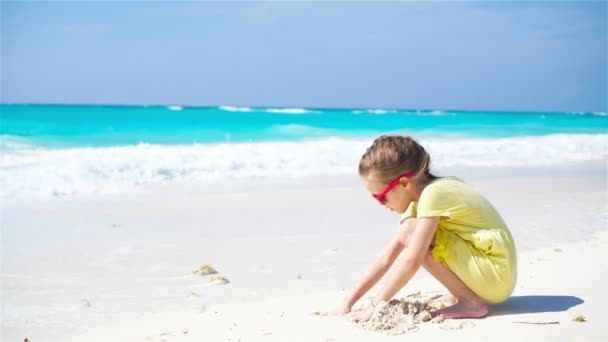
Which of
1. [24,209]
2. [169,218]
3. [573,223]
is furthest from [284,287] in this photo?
[24,209]

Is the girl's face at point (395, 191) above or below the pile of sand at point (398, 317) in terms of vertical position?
above

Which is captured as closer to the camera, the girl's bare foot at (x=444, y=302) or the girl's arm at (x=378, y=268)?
the girl's arm at (x=378, y=268)

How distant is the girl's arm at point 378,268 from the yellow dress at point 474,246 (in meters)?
0.18

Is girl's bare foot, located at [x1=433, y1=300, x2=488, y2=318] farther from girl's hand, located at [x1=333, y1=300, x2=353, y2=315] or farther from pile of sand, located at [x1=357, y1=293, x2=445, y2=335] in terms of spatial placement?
girl's hand, located at [x1=333, y1=300, x2=353, y2=315]

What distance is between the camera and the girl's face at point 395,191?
2.97 meters

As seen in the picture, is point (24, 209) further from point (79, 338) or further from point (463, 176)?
point (463, 176)

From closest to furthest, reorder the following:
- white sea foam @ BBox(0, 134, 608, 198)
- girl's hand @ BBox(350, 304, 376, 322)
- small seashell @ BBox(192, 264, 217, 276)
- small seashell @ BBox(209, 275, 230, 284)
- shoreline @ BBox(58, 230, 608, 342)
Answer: shoreline @ BBox(58, 230, 608, 342)
girl's hand @ BBox(350, 304, 376, 322)
small seashell @ BBox(209, 275, 230, 284)
small seashell @ BBox(192, 264, 217, 276)
white sea foam @ BBox(0, 134, 608, 198)

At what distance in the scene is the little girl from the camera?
291 cm

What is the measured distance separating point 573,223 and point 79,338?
4.72 metres

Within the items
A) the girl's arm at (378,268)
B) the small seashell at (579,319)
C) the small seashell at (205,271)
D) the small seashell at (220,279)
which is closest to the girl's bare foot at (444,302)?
the girl's arm at (378,268)

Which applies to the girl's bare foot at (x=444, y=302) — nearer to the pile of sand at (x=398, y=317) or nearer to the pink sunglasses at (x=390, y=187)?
the pile of sand at (x=398, y=317)

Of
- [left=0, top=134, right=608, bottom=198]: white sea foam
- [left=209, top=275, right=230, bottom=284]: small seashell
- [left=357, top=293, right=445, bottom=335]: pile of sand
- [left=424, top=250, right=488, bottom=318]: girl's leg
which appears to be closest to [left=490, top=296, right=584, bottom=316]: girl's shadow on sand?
[left=424, top=250, right=488, bottom=318]: girl's leg

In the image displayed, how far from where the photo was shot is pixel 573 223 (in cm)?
604

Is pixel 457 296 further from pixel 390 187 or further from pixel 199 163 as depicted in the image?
pixel 199 163
